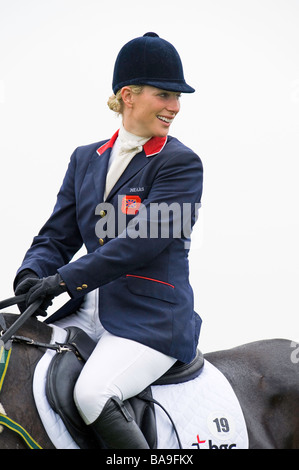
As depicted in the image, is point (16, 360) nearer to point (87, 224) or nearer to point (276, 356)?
point (87, 224)

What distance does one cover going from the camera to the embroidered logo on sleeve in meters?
3.27

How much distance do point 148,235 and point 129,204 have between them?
0.24 meters

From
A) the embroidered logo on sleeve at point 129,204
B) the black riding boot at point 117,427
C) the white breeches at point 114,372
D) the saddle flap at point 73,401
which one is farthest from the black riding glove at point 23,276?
the black riding boot at point 117,427

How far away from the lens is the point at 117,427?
9.70ft

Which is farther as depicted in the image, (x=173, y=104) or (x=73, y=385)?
(x=173, y=104)

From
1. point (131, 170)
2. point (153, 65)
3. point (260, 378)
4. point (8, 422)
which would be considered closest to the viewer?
point (8, 422)

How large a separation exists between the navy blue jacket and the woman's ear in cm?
19

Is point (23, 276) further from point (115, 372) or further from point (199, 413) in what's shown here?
point (199, 413)

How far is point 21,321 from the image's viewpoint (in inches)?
118

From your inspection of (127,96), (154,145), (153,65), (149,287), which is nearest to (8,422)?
(149,287)

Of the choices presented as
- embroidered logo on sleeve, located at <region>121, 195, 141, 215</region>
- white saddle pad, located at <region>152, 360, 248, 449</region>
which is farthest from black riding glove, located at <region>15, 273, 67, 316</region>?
white saddle pad, located at <region>152, 360, 248, 449</region>

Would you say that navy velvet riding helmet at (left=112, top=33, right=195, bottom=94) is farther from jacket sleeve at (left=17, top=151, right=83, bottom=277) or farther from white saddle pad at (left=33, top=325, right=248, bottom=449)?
white saddle pad at (left=33, top=325, right=248, bottom=449)

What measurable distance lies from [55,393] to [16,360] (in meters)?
0.21
